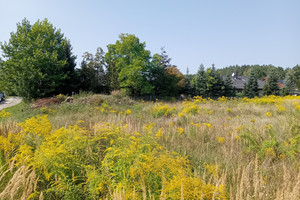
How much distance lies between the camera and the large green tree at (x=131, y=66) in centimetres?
2182

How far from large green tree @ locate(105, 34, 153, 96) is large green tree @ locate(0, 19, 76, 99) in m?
6.19

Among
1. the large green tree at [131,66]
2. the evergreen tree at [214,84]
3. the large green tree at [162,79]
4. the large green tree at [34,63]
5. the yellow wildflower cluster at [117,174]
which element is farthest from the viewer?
the evergreen tree at [214,84]

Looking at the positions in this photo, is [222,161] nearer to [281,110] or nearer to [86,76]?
[281,110]

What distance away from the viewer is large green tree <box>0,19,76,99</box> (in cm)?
1786

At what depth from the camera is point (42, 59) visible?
722 inches

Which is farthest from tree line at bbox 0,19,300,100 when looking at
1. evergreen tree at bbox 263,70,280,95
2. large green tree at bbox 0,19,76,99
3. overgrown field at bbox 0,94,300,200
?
overgrown field at bbox 0,94,300,200

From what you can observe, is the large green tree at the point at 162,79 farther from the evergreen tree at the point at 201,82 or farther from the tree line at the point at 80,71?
the evergreen tree at the point at 201,82

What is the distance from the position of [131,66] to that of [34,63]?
10.5 meters

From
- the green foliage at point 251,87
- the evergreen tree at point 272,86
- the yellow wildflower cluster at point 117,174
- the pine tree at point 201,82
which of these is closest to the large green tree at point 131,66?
the pine tree at point 201,82

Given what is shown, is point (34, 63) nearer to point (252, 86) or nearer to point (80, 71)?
point (80, 71)

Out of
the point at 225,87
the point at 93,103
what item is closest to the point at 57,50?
the point at 93,103

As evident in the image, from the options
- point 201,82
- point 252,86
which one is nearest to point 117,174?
point 201,82

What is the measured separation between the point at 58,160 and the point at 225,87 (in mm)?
31045

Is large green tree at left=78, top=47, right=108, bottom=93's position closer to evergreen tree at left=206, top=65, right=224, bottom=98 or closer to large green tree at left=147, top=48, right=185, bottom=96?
large green tree at left=147, top=48, right=185, bottom=96
